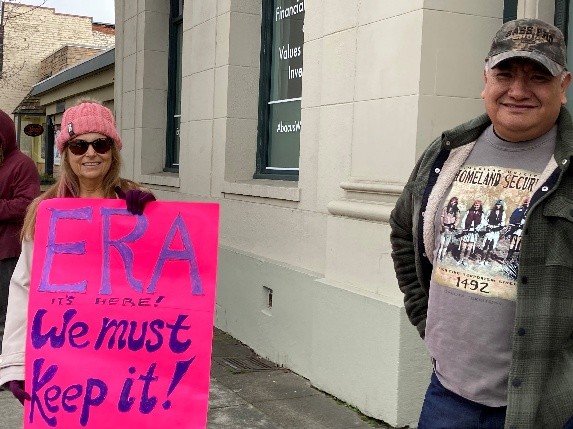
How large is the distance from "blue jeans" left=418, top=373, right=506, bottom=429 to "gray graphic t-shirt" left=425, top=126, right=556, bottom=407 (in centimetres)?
4

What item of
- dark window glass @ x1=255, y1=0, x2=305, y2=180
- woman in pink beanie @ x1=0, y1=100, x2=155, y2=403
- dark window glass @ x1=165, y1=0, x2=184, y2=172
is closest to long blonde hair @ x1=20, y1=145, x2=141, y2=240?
woman in pink beanie @ x1=0, y1=100, x2=155, y2=403

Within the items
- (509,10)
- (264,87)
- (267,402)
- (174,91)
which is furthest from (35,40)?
(509,10)

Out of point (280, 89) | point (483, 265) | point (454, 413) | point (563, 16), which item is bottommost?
point (454, 413)

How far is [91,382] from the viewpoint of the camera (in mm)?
2918

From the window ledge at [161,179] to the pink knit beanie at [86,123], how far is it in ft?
18.1

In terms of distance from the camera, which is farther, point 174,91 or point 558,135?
→ point 174,91

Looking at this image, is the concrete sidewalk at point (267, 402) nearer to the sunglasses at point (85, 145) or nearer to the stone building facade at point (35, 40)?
the sunglasses at point (85, 145)

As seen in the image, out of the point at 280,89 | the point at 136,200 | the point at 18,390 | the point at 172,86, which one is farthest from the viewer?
the point at 172,86

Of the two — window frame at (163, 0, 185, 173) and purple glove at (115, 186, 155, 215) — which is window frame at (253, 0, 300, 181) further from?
purple glove at (115, 186, 155, 215)

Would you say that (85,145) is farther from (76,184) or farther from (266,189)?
(266,189)

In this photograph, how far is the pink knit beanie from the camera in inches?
123

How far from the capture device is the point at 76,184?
10.5 feet

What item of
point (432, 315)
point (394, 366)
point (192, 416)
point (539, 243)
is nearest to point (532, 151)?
point (539, 243)

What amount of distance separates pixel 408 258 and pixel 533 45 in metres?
0.88
